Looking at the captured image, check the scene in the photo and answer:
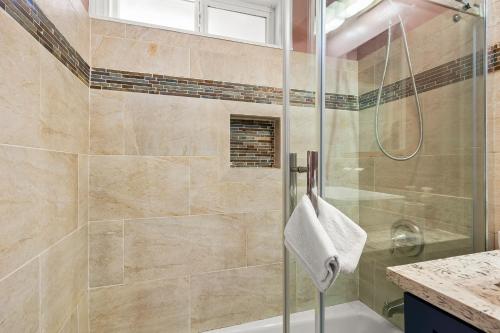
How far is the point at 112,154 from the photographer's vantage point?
1.42 m

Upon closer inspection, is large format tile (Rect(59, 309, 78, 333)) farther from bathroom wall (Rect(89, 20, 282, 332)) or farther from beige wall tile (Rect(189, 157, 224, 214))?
beige wall tile (Rect(189, 157, 224, 214))

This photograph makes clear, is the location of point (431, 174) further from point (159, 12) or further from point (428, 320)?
point (159, 12)

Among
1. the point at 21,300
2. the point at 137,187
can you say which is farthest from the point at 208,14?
the point at 21,300

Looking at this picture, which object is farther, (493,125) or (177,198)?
(177,198)

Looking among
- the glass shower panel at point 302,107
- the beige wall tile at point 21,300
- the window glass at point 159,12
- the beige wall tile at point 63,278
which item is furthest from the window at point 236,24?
the beige wall tile at point 21,300

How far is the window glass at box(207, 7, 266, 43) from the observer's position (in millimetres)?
1814

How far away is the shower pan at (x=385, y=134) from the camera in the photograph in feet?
3.42

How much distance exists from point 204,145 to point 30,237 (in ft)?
3.11

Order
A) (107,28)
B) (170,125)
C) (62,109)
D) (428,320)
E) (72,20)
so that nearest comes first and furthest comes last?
(428,320) < (62,109) < (72,20) < (107,28) < (170,125)

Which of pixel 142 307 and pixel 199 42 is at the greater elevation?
pixel 199 42

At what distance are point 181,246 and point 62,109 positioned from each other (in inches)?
37.3

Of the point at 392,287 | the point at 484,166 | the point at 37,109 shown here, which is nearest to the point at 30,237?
the point at 37,109

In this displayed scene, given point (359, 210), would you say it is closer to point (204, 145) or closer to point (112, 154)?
point (204, 145)

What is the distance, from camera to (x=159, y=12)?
170 centimetres
